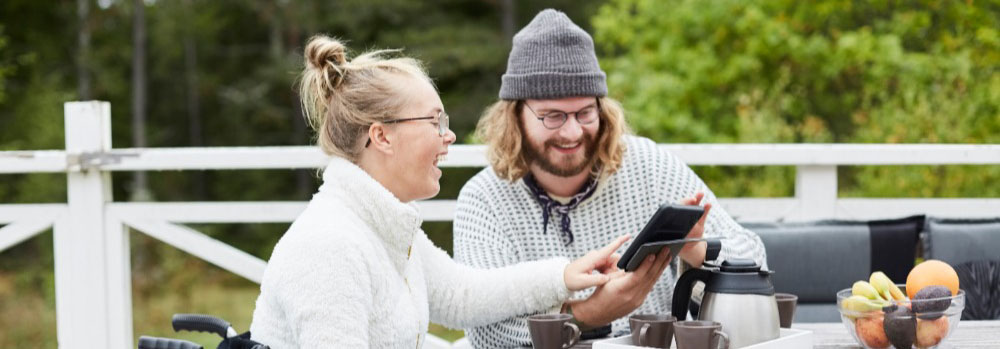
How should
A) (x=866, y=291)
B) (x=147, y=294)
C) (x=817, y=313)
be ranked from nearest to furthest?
(x=866, y=291)
(x=817, y=313)
(x=147, y=294)

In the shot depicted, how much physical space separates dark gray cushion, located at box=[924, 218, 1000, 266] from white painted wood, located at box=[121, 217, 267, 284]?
6.28 ft

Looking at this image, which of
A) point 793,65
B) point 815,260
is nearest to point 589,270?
point 815,260

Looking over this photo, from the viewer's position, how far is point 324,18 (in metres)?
14.1

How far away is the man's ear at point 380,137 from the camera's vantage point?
5.49ft

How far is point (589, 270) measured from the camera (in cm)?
190

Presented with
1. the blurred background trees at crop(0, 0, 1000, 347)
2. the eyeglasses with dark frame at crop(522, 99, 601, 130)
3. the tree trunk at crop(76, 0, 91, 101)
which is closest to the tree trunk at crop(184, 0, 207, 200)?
the blurred background trees at crop(0, 0, 1000, 347)

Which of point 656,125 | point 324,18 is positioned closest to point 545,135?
point 656,125

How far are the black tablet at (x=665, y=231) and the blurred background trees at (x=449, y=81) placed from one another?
3.31 meters

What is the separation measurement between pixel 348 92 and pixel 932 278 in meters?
1.09

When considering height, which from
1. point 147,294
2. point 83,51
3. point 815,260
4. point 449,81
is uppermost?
point 83,51

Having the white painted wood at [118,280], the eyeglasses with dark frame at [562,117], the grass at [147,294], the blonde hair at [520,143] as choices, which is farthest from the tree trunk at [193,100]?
the eyeglasses with dark frame at [562,117]

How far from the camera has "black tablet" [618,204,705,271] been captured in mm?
1585

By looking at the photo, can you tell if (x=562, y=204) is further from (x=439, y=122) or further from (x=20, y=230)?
(x=20, y=230)

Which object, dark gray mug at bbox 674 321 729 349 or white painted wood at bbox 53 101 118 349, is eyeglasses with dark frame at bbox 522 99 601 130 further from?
white painted wood at bbox 53 101 118 349
